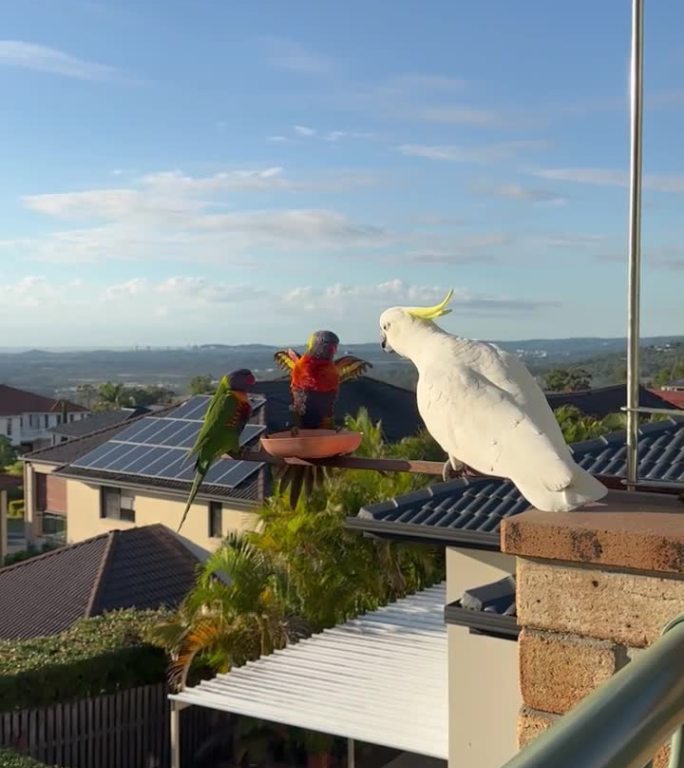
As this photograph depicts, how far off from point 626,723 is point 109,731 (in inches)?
435

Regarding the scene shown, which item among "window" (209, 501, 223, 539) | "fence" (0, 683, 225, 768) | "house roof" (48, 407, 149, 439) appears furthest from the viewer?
"house roof" (48, 407, 149, 439)

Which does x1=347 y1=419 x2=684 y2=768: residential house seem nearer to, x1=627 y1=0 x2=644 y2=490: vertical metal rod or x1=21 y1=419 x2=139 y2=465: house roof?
x1=627 y1=0 x2=644 y2=490: vertical metal rod

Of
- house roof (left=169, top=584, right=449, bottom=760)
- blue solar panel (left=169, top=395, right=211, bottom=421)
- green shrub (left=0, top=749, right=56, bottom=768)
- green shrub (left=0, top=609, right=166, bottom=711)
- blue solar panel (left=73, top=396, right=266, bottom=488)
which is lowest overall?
green shrub (left=0, top=609, right=166, bottom=711)

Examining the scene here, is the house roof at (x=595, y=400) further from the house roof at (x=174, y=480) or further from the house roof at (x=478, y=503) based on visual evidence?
the house roof at (x=478, y=503)

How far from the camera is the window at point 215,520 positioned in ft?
59.4

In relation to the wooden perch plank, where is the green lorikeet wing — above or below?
above

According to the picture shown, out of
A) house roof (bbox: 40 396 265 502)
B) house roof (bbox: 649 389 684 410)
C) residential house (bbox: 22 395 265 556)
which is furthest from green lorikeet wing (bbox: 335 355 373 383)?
residential house (bbox: 22 395 265 556)

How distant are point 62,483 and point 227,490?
37.0 ft

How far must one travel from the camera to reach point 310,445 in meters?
2.86

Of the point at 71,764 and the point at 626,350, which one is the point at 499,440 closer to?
the point at 626,350

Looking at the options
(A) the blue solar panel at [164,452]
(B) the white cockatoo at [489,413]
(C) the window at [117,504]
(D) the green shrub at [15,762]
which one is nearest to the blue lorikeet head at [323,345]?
(B) the white cockatoo at [489,413]

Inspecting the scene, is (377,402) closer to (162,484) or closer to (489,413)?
(162,484)

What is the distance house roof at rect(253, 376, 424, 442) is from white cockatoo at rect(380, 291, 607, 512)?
58.4 ft

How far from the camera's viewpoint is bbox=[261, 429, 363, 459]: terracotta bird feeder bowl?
112 inches
